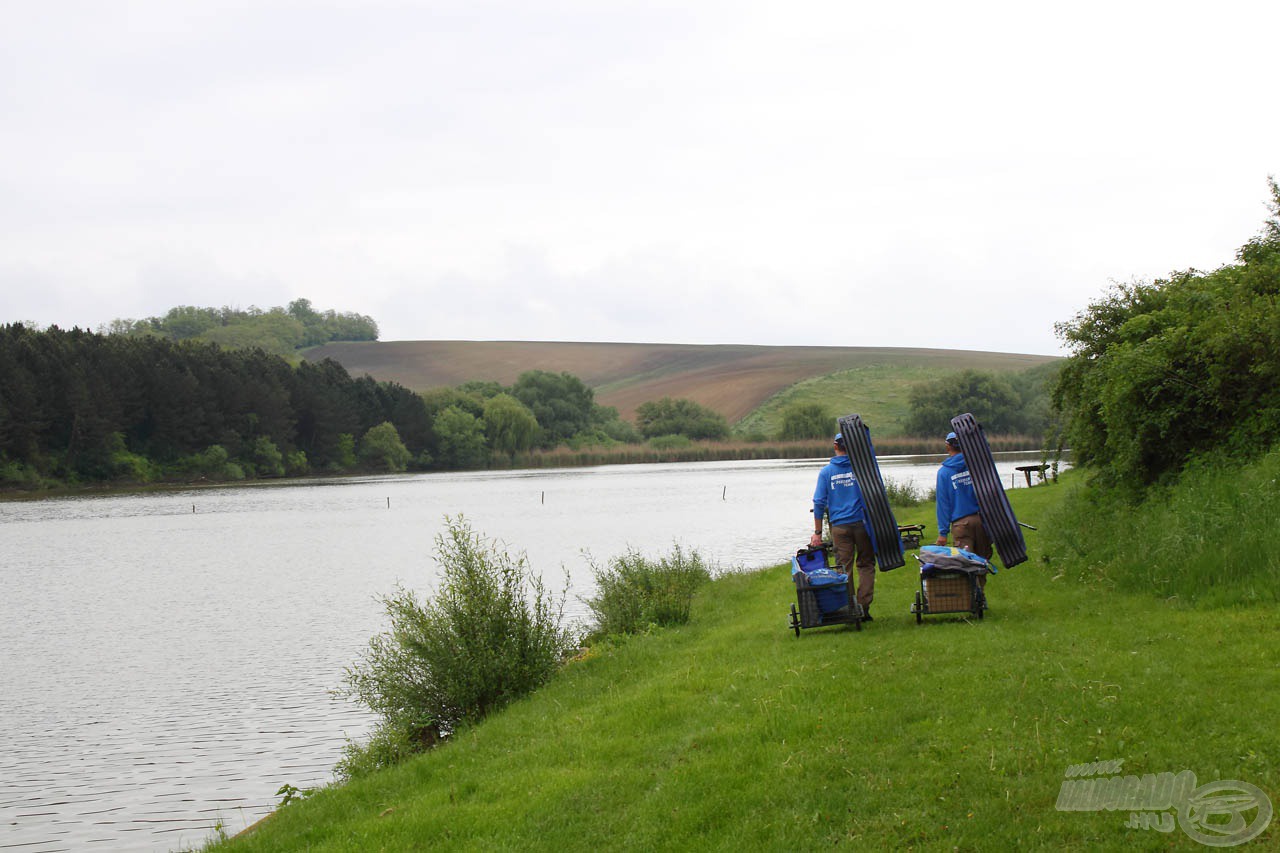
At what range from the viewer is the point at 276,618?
87.2 ft

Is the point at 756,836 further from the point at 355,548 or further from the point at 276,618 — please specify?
the point at 355,548

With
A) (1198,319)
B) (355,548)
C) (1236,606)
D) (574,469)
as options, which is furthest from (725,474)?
(1236,606)

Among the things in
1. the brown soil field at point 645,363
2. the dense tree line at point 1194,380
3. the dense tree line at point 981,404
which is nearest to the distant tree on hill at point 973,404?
the dense tree line at point 981,404

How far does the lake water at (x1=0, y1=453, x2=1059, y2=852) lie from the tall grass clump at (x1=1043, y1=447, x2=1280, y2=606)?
33.1ft

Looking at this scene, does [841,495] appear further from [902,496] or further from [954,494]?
[902,496]

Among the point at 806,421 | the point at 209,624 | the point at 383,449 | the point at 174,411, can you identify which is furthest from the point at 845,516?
the point at 806,421

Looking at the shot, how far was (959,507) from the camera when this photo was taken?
13.4 meters

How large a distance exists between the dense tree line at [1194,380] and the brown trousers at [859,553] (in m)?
5.53

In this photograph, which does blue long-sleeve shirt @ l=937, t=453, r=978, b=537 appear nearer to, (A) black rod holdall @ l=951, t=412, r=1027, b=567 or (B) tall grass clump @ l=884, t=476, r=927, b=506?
(A) black rod holdall @ l=951, t=412, r=1027, b=567

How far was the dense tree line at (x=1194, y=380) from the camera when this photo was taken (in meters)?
14.7

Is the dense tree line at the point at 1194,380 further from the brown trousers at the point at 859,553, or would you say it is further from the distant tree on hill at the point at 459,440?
the distant tree on hill at the point at 459,440

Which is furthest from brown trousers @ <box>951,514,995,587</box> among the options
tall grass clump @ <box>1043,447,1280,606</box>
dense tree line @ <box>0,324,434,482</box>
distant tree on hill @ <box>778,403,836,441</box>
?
distant tree on hill @ <box>778,403,836,441</box>

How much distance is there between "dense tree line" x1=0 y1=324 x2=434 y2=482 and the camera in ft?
288

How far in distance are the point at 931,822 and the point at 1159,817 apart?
1237 millimetres
